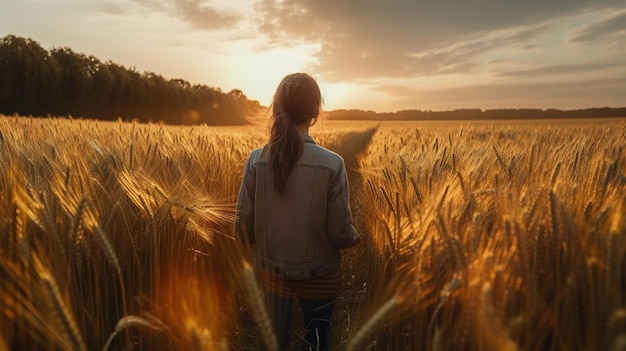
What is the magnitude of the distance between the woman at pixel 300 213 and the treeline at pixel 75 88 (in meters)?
30.6

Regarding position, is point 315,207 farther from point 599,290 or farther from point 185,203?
point 599,290

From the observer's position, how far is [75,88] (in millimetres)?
33281

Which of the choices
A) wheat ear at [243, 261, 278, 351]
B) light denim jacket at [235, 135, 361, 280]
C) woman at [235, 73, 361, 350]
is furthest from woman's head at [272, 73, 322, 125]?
wheat ear at [243, 261, 278, 351]

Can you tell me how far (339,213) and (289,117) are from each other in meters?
0.57

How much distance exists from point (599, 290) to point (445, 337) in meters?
0.43

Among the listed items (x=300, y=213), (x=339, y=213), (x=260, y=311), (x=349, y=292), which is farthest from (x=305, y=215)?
(x=260, y=311)

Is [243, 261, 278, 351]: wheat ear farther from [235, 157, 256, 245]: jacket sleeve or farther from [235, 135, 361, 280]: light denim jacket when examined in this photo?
[235, 157, 256, 245]: jacket sleeve

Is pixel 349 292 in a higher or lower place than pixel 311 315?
lower

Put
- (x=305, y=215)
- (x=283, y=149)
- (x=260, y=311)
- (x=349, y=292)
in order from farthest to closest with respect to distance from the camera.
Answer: (x=349, y=292), (x=305, y=215), (x=283, y=149), (x=260, y=311)

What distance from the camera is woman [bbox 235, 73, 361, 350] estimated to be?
6.40 ft

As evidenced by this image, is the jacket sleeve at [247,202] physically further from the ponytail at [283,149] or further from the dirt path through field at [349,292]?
the dirt path through field at [349,292]

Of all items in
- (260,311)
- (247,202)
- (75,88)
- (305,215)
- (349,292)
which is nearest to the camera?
(260,311)

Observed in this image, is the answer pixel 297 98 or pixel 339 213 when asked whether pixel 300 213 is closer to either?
pixel 339 213

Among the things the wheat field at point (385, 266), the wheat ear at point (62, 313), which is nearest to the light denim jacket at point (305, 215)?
the wheat field at point (385, 266)
